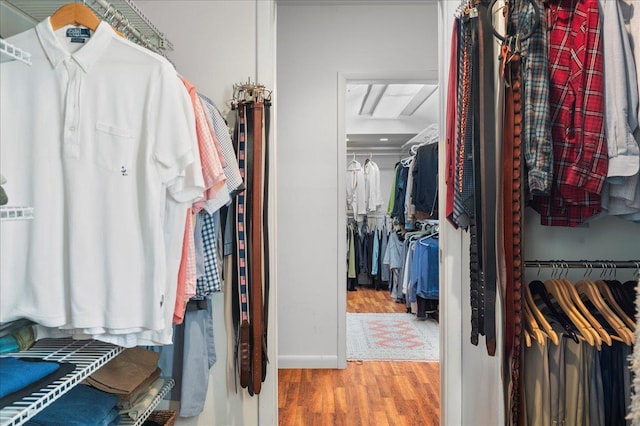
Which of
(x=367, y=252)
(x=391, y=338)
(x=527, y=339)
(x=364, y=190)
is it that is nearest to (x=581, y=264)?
(x=527, y=339)

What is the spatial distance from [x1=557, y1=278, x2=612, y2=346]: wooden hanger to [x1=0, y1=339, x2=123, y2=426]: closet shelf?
150 cm

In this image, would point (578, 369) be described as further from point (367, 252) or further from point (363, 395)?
point (367, 252)

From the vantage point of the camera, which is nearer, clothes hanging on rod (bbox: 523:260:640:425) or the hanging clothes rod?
clothes hanging on rod (bbox: 523:260:640:425)

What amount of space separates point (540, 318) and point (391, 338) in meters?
2.46

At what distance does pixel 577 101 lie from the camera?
115 centimetres

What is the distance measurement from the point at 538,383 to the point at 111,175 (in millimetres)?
1424

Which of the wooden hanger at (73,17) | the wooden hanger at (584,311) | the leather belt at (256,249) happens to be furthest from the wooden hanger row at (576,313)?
the wooden hanger at (73,17)

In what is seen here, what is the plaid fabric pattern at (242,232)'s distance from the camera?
1.74 m

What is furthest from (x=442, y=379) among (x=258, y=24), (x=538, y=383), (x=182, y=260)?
(x=258, y=24)

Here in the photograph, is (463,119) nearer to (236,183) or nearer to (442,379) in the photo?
(236,183)

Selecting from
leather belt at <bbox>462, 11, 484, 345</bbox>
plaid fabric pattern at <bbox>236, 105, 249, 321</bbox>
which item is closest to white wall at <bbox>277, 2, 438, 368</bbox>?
plaid fabric pattern at <bbox>236, 105, 249, 321</bbox>

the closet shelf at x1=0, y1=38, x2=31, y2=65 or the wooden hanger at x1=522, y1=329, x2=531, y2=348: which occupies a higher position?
the closet shelf at x1=0, y1=38, x2=31, y2=65

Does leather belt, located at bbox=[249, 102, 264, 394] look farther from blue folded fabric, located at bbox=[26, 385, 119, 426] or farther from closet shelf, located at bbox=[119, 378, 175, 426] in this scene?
blue folded fabric, located at bbox=[26, 385, 119, 426]

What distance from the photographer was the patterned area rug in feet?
10.7
